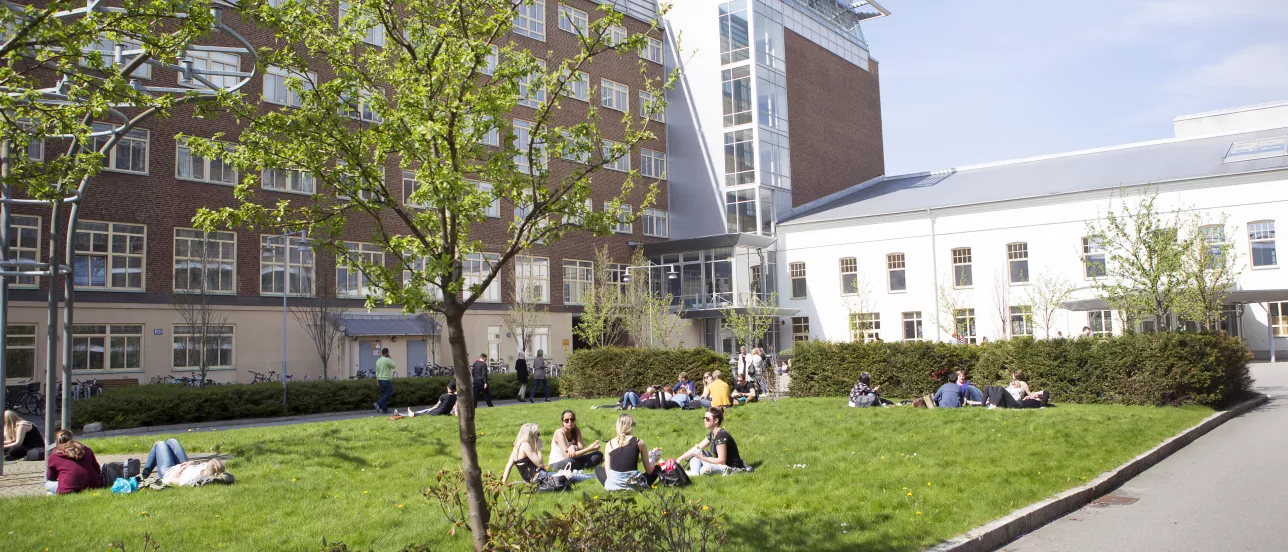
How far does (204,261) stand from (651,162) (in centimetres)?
2602

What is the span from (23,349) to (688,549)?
103ft

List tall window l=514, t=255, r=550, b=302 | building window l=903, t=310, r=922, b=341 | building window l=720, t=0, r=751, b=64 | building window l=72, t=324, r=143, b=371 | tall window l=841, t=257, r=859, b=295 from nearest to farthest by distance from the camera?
building window l=72, t=324, r=143, b=371 → tall window l=514, t=255, r=550, b=302 → building window l=903, t=310, r=922, b=341 → tall window l=841, t=257, r=859, b=295 → building window l=720, t=0, r=751, b=64

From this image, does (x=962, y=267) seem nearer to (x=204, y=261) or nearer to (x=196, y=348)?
(x=204, y=261)

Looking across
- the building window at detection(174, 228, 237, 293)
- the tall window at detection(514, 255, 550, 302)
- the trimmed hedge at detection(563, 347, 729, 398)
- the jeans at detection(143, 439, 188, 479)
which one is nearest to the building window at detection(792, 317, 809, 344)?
the tall window at detection(514, 255, 550, 302)

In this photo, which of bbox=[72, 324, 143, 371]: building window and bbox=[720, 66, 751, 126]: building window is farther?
bbox=[720, 66, 751, 126]: building window

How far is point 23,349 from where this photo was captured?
3020 centimetres

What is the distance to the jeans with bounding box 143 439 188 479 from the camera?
A: 1183 centimetres

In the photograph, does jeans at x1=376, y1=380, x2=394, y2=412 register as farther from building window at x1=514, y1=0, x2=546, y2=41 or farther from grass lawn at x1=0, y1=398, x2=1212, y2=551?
building window at x1=514, y1=0, x2=546, y2=41

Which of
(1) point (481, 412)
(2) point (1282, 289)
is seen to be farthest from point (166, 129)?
(2) point (1282, 289)

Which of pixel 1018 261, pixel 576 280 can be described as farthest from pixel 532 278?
pixel 1018 261

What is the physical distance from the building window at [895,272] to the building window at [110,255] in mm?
32897

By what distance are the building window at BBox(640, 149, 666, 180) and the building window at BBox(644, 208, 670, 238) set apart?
6.74 ft

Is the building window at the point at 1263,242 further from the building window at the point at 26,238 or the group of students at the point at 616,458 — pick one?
the building window at the point at 26,238

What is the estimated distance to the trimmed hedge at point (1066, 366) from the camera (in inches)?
765
